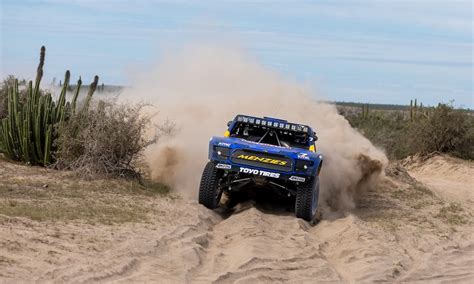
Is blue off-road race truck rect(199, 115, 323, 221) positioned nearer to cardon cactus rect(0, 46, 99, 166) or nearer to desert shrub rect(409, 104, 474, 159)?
cardon cactus rect(0, 46, 99, 166)

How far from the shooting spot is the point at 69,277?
723 cm

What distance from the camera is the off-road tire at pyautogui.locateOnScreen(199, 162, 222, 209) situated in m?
12.4

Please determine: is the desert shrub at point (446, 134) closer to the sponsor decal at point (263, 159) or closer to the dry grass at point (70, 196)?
the dry grass at point (70, 196)

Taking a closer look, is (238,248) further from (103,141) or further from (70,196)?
(103,141)

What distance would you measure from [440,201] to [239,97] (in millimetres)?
5622

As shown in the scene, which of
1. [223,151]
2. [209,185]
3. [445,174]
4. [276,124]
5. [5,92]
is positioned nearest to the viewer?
[223,151]

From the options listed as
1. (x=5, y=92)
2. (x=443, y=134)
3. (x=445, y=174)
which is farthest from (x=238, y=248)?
(x=443, y=134)

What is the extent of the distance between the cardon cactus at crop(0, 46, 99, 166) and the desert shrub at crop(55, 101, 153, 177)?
60 centimetres

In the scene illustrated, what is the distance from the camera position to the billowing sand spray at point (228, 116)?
48.9 ft

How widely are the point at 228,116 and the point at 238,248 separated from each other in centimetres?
826

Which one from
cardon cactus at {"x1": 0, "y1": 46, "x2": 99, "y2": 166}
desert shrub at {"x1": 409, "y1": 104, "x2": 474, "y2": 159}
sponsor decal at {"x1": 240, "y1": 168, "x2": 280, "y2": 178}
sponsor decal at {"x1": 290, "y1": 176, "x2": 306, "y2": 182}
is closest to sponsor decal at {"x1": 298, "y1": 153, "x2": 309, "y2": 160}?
sponsor decal at {"x1": 290, "y1": 176, "x2": 306, "y2": 182}

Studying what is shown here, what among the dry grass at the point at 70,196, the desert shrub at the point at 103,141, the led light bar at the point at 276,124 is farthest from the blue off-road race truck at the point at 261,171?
the desert shrub at the point at 103,141

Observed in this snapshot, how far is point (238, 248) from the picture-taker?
9.60 m

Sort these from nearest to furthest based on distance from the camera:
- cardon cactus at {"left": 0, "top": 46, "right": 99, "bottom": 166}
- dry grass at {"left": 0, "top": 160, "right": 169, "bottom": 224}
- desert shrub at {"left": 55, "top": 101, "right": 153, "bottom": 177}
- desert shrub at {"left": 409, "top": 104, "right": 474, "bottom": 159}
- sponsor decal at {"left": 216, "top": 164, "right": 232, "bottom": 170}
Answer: dry grass at {"left": 0, "top": 160, "right": 169, "bottom": 224}
sponsor decal at {"left": 216, "top": 164, "right": 232, "bottom": 170}
desert shrub at {"left": 55, "top": 101, "right": 153, "bottom": 177}
cardon cactus at {"left": 0, "top": 46, "right": 99, "bottom": 166}
desert shrub at {"left": 409, "top": 104, "right": 474, "bottom": 159}
